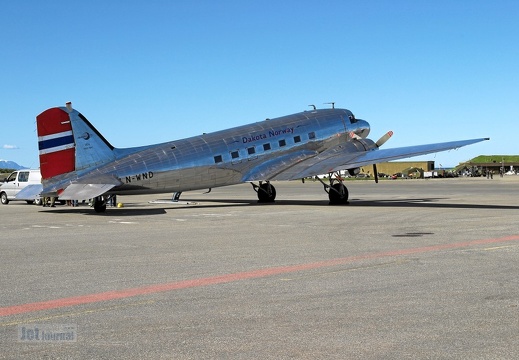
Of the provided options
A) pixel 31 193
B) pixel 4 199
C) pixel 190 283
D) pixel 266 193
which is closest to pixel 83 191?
pixel 31 193

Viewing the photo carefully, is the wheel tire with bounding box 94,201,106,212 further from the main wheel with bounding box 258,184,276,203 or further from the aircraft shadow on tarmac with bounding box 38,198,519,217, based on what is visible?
the main wheel with bounding box 258,184,276,203

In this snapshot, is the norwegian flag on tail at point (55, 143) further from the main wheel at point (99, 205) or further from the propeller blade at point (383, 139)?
the propeller blade at point (383, 139)

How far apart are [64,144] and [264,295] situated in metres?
23.4

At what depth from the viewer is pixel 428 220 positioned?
2466 centimetres

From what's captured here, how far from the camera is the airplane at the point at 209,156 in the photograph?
31.6m

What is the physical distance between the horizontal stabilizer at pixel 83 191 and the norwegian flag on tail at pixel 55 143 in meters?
1.72

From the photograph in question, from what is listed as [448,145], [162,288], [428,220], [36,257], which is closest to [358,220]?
[428,220]

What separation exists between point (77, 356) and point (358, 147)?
33.9m

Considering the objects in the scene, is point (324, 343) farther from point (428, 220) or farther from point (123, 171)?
point (123, 171)

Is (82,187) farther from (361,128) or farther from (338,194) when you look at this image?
(361,128)

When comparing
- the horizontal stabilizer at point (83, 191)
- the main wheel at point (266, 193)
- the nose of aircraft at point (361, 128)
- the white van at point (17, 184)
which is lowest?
the main wheel at point (266, 193)

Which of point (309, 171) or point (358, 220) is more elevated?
point (309, 171)
